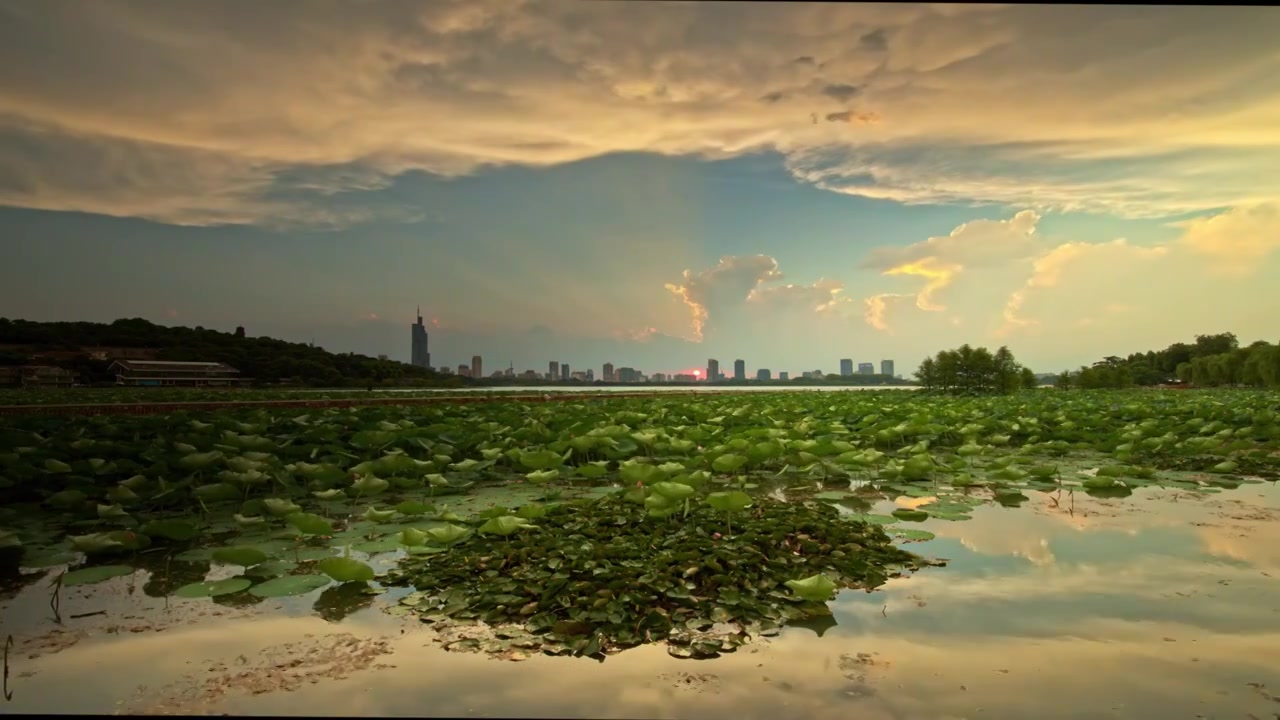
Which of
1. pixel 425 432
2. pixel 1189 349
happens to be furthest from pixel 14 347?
pixel 1189 349

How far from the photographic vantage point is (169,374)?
39500mm

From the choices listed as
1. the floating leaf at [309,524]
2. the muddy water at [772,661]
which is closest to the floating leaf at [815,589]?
the muddy water at [772,661]

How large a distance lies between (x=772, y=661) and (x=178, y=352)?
51157 mm

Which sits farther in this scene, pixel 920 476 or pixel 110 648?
pixel 920 476

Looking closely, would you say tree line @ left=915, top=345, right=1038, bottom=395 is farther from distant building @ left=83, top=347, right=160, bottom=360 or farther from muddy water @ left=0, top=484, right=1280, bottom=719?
distant building @ left=83, top=347, right=160, bottom=360

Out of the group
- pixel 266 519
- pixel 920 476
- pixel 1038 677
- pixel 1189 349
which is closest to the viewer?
pixel 1038 677

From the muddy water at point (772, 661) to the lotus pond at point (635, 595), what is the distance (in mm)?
12

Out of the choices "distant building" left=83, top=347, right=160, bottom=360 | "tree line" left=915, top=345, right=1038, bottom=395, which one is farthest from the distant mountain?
"tree line" left=915, top=345, right=1038, bottom=395

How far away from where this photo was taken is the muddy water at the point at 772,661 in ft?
6.46

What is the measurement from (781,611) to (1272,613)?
2100mm

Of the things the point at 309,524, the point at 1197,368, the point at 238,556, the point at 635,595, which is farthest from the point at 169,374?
the point at 1197,368

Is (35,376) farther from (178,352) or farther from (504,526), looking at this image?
(504,526)

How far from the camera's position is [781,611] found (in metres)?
2.68

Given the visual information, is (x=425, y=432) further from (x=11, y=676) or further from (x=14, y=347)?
(x=14, y=347)
